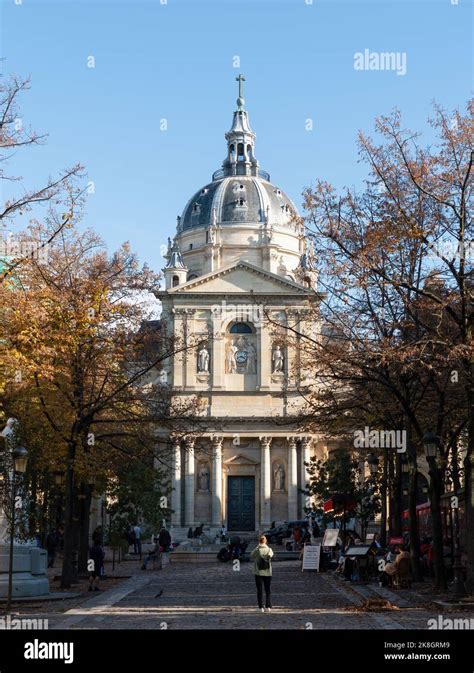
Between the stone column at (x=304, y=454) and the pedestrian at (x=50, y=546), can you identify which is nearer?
the pedestrian at (x=50, y=546)

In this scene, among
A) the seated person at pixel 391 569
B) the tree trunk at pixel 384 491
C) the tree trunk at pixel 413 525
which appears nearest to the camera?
the seated person at pixel 391 569

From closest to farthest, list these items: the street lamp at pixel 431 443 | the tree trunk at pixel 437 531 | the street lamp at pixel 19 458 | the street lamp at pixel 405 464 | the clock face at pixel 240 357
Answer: the street lamp at pixel 19 458
the street lamp at pixel 431 443
the tree trunk at pixel 437 531
the street lamp at pixel 405 464
the clock face at pixel 240 357

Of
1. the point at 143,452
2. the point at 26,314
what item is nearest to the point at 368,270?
the point at 26,314

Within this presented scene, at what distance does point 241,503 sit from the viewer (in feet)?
252

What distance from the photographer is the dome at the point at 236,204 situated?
3848 inches

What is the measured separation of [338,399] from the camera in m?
36.2

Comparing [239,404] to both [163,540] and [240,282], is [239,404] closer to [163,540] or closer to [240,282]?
[240,282]

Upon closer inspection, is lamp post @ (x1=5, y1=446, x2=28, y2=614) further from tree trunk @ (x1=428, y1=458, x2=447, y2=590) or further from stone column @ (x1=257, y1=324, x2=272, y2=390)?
stone column @ (x1=257, y1=324, x2=272, y2=390)

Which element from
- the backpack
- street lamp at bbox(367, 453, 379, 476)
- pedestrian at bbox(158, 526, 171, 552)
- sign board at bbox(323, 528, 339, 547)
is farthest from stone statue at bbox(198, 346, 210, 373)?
the backpack

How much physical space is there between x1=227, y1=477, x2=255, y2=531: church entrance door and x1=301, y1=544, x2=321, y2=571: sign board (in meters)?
36.4

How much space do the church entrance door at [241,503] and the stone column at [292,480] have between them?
2865 mm

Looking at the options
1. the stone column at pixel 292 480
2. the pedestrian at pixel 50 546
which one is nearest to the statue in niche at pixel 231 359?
the stone column at pixel 292 480

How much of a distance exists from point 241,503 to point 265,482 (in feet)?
8.23

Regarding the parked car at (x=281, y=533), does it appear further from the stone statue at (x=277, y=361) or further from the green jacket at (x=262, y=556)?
the green jacket at (x=262, y=556)
